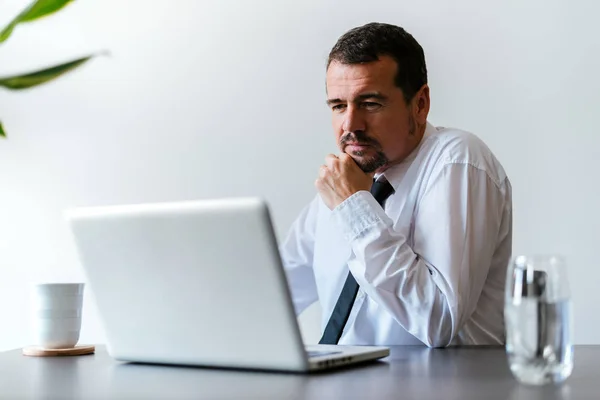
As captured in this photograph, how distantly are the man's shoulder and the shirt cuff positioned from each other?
224 millimetres

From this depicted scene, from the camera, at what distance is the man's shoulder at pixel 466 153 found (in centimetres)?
185

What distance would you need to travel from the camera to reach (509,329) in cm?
93

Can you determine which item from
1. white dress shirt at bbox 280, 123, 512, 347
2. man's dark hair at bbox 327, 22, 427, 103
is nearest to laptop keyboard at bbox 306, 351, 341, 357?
white dress shirt at bbox 280, 123, 512, 347

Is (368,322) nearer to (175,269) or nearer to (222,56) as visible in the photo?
(175,269)

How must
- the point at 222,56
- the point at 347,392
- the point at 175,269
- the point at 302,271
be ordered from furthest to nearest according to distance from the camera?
1. the point at 222,56
2. the point at 302,271
3. the point at 175,269
4. the point at 347,392

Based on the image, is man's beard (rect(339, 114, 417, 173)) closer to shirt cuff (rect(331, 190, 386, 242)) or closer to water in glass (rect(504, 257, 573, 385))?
shirt cuff (rect(331, 190, 386, 242))

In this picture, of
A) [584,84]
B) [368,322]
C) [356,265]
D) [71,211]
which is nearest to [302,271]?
[368,322]

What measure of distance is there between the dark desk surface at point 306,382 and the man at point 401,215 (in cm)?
40

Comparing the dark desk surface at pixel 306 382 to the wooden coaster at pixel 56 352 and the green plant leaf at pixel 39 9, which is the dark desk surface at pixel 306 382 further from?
the green plant leaf at pixel 39 9

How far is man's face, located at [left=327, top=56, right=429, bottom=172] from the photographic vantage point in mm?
2014

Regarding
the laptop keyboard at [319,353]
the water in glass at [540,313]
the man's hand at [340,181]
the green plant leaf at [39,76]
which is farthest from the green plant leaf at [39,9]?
the man's hand at [340,181]

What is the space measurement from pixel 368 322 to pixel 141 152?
3.85ft

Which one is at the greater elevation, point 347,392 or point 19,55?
point 19,55

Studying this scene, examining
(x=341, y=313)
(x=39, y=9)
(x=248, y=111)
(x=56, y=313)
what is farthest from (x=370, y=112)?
(x=39, y=9)
